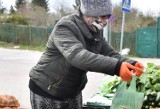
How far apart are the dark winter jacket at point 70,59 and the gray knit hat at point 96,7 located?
4.8 inches

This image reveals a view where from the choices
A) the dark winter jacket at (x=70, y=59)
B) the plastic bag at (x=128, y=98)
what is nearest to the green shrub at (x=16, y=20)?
the dark winter jacket at (x=70, y=59)

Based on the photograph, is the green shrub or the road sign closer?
the road sign

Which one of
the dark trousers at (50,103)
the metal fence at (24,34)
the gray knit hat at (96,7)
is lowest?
A: the metal fence at (24,34)

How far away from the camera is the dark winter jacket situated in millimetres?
2311

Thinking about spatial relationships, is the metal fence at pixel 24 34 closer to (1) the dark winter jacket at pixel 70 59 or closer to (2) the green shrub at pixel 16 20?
(2) the green shrub at pixel 16 20

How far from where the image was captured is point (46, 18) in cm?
4106

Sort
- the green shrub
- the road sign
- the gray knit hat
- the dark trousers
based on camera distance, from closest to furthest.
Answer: the gray knit hat < the dark trousers < the road sign < the green shrub

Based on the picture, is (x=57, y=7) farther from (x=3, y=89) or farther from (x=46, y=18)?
(x=3, y=89)

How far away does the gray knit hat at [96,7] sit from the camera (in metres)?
2.56

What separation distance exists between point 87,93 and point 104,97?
6481mm

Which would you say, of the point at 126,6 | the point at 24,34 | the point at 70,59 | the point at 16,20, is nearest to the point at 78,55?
the point at 70,59

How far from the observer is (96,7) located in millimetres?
2561

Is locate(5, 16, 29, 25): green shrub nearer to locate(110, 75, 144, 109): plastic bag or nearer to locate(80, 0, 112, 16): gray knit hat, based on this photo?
locate(80, 0, 112, 16): gray knit hat

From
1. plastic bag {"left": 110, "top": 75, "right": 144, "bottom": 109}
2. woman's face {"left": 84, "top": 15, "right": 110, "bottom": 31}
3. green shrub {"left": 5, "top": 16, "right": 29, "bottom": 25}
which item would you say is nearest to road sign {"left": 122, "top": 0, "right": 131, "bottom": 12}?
woman's face {"left": 84, "top": 15, "right": 110, "bottom": 31}
